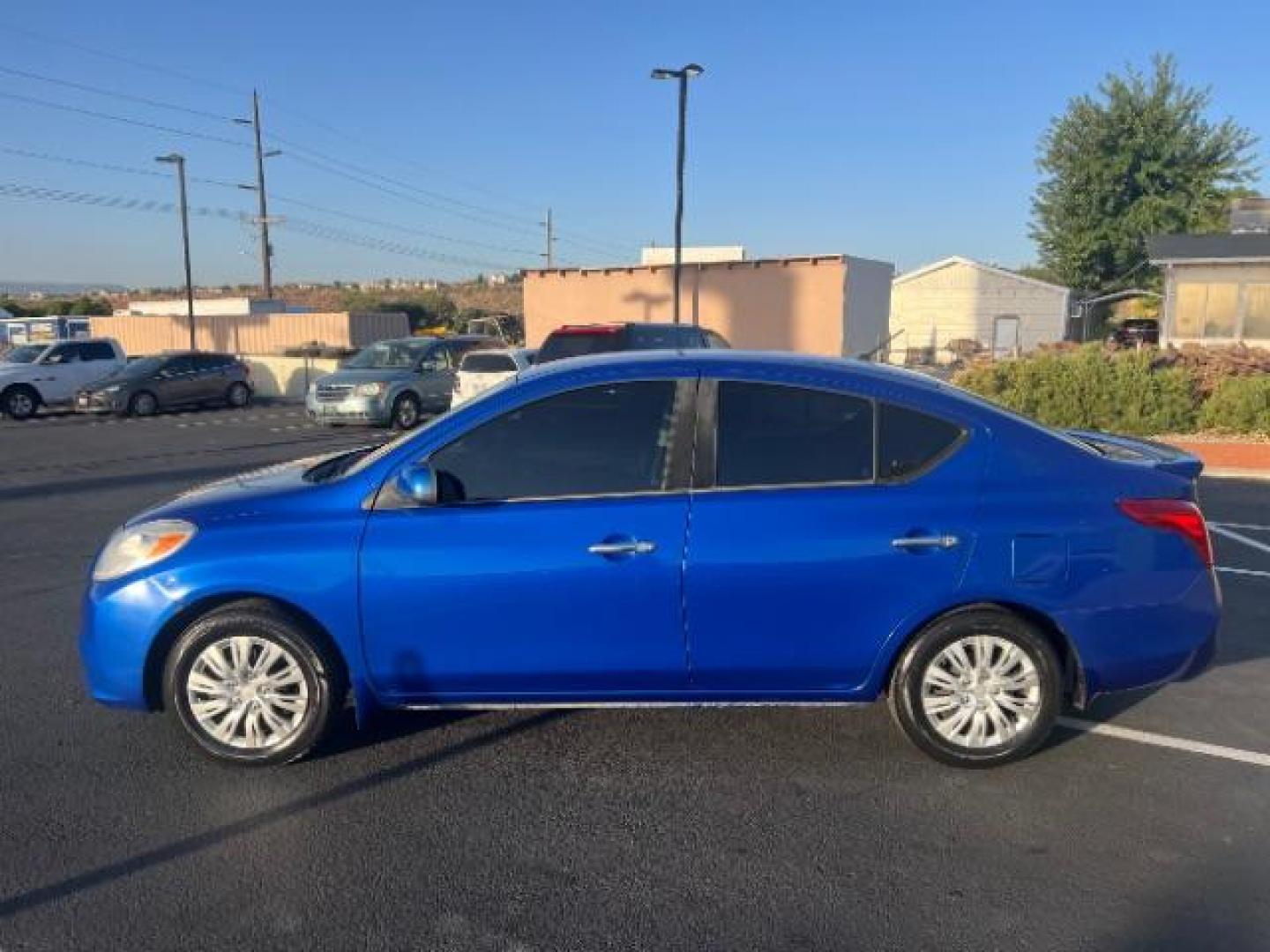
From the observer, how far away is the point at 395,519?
3695 millimetres

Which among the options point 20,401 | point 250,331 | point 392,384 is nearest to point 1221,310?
point 392,384

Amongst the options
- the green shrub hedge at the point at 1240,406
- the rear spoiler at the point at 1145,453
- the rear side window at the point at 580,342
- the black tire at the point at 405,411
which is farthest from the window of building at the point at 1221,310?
the rear spoiler at the point at 1145,453

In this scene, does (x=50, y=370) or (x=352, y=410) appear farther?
(x=50, y=370)

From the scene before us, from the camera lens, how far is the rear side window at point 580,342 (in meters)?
12.0

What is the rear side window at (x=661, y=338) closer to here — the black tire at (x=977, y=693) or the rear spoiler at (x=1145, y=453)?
the rear spoiler at (x=1145, y=453)

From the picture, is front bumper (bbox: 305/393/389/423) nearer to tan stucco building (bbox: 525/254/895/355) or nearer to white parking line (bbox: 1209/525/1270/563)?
tan stucco building (bbox: 525/254/895/355)

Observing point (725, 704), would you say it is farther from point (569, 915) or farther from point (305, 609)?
point (305, 609)

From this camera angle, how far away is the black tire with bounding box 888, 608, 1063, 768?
12.2ft

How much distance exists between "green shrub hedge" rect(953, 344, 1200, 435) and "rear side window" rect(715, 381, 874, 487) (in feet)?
32.4

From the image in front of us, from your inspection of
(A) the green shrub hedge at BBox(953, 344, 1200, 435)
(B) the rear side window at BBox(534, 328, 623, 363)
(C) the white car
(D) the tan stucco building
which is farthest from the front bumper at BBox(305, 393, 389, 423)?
(D) the tan stucco building

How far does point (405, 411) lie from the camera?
17078 mm

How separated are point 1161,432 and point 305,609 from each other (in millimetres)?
12632

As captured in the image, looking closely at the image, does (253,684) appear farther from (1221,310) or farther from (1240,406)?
(1221,310)

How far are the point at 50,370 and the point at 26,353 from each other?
1.21 m
